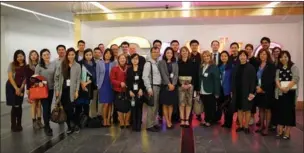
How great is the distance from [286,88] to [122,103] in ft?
7.60

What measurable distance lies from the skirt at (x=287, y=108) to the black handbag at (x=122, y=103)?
2.15m

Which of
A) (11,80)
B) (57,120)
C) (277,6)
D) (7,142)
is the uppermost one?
(277,6)

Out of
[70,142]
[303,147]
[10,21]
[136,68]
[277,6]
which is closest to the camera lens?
[303,147]

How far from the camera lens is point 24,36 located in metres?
8.55

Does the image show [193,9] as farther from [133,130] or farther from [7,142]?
[7,142]

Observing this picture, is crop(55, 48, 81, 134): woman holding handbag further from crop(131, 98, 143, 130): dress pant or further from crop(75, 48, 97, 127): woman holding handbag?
crop(131, 98, 143, 130): dress pant

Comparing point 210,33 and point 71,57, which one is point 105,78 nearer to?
point 71,57

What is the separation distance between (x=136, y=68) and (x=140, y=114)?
2.35 ft

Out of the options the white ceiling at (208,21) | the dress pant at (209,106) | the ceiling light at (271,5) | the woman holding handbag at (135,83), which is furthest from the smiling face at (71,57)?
the ceiling light at (271,5)

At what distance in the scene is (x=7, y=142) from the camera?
4.39 metres

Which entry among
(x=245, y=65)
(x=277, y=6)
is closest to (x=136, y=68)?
(x=245, y=65)

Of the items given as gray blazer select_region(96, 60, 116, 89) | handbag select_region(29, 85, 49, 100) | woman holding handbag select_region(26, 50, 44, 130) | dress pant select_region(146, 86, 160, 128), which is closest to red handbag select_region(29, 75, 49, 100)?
handbag select_region(29, 85, 49, 100)

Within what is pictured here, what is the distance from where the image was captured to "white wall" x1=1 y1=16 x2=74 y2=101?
8.45 metres

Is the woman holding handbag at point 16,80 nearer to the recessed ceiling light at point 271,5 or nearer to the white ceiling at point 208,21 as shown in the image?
the white ceiling at point 208,21
